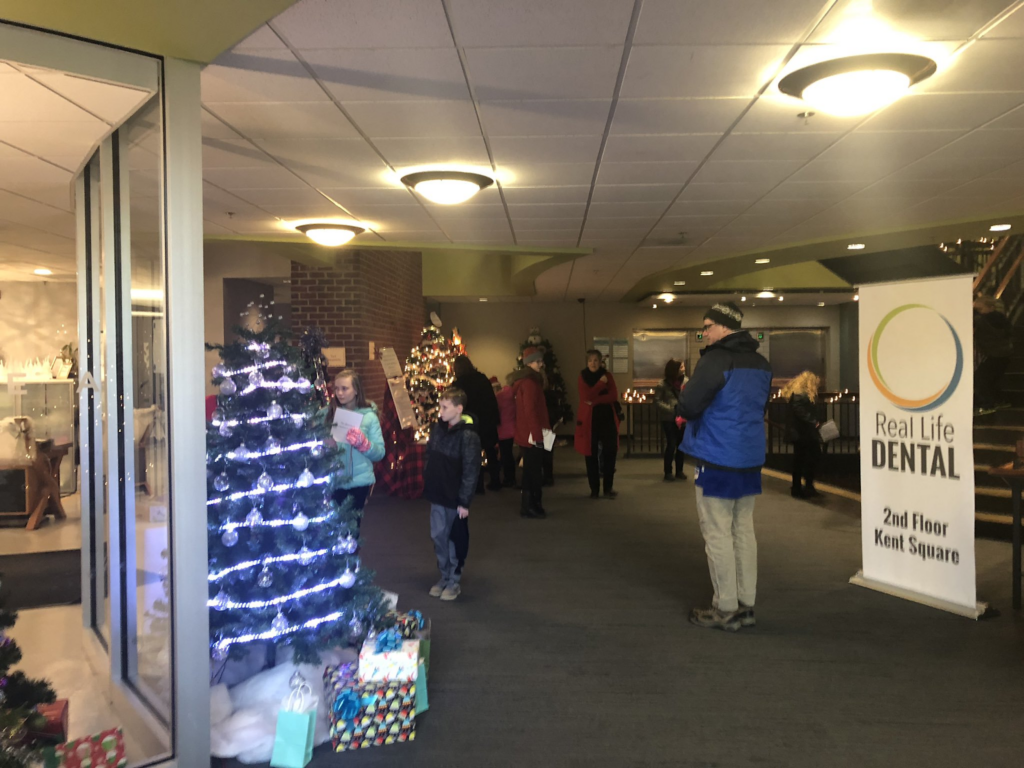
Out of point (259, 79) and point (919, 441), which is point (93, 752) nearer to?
point (259, 79)

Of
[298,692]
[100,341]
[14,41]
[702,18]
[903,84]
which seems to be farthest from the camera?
[100,341]

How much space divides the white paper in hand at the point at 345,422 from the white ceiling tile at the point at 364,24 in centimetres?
208

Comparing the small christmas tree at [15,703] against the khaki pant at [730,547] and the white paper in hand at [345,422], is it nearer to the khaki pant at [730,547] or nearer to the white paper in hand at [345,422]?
the white paper in hand at [345,422]

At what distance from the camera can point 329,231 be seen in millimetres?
6246

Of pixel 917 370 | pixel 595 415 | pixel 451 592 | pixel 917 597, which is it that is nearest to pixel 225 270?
pixel 595 415

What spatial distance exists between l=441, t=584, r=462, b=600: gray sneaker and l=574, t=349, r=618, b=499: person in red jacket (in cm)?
336

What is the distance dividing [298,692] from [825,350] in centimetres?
1465

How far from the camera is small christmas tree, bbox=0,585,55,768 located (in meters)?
1.98

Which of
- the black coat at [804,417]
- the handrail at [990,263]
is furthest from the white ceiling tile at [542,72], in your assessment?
the handrail at [990,263]

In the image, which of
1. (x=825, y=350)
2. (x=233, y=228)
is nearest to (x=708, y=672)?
(x=233, y=228)

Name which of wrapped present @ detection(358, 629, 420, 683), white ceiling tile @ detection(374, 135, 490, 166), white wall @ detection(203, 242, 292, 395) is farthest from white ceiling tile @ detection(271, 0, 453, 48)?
white wall @ detection(203, 242, 292, 395)

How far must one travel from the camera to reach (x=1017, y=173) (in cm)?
478

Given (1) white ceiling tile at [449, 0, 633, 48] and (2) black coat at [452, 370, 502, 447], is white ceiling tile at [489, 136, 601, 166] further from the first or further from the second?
(2) black coat at [452, 370, 502, 447]

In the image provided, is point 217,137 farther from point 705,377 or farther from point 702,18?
point 705,377
